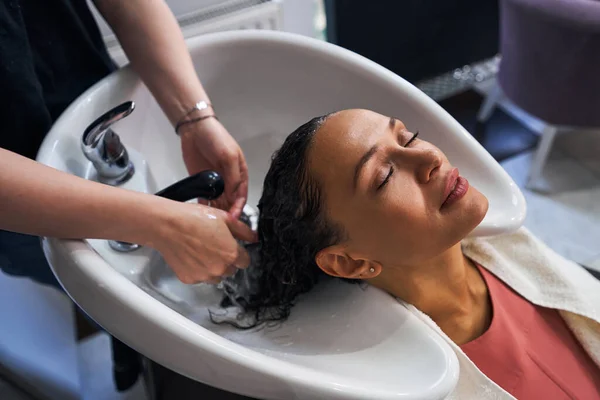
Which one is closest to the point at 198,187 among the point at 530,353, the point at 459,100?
the point at 530,353

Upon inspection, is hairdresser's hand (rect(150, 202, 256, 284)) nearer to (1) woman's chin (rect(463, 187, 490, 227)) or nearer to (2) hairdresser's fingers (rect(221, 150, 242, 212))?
(2) hairdresser's fingers (rect(221, 150, 242, 212))

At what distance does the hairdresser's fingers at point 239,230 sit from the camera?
732 mm

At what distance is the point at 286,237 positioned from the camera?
0.80m

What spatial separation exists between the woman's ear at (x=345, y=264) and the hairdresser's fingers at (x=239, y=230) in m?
0.11

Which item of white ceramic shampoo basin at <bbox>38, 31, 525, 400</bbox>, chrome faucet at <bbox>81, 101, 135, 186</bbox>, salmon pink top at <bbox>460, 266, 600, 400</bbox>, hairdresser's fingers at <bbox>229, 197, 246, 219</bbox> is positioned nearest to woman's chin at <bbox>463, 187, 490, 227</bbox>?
white ceramic shampoo basin at <bbox>38, 31, 525, 400</bbox>

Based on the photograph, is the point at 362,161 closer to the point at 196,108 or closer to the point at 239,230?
the point at 239,230

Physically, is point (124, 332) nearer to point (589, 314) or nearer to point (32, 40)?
point (32, 40)

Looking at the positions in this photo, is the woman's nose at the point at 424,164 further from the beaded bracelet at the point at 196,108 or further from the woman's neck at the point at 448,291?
the beaded bracelet at the point at 196,108

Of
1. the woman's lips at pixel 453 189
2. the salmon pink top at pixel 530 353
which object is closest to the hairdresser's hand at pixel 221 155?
the woman's lips at pixel 453 189

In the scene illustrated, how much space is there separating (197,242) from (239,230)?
0.32 ft

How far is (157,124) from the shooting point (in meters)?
0.93

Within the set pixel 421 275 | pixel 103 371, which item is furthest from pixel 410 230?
pixel 103 371

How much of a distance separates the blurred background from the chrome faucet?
1.43 ft

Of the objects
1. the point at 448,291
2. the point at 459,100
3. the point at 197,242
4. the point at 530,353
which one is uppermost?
the point at 197,242
